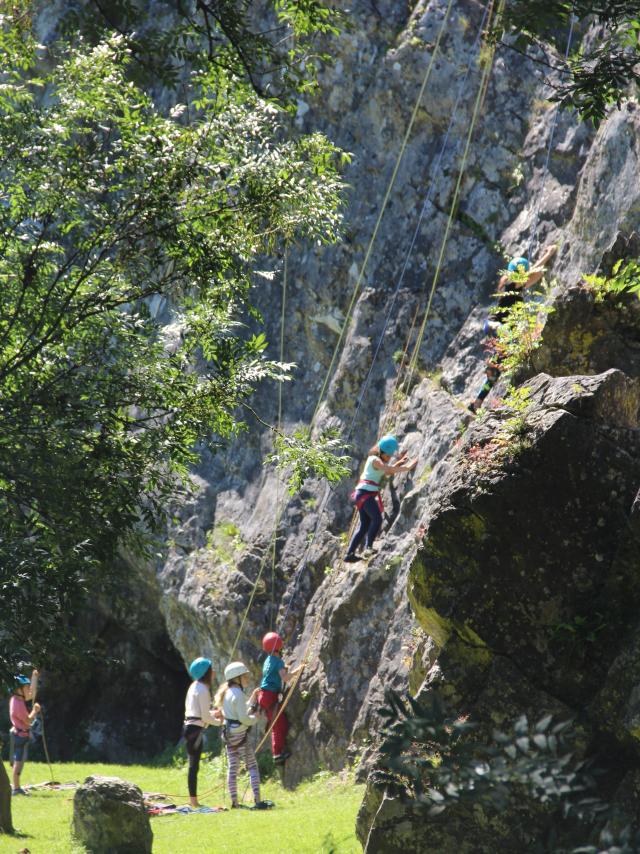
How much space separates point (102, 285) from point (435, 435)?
25.3ft

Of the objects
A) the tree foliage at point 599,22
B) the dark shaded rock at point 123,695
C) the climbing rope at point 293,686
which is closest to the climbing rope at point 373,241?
the climbing rope at point 293,686

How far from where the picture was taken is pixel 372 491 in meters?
15.4

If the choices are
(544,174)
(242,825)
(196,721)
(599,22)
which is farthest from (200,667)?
(599,22)

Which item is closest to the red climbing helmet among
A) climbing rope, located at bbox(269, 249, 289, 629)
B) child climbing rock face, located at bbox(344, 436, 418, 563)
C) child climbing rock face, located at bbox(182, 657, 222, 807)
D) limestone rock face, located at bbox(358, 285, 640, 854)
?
child climbing rock face, located at bbox(344, 436, 418, 563)

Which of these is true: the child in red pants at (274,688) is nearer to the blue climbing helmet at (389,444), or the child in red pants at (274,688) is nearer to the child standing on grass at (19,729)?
the blue climbing helmet at (389,444)

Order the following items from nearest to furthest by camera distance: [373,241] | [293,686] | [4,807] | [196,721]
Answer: [4,807] < [196,721] < [293,686] < [373,241]

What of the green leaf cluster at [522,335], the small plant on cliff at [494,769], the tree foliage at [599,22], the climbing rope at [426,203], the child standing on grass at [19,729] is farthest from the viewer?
the climbing rope at [426,203]

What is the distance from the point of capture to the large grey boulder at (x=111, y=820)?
10.0m

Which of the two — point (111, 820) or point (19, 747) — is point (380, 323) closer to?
point (19, 747)

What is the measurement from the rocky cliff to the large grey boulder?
3133 millimetres

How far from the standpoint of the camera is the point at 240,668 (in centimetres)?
1382

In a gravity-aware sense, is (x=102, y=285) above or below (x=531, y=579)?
above

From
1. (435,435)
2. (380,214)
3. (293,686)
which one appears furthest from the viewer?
(380,214)

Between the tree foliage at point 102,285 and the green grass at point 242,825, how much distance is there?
136 inches
